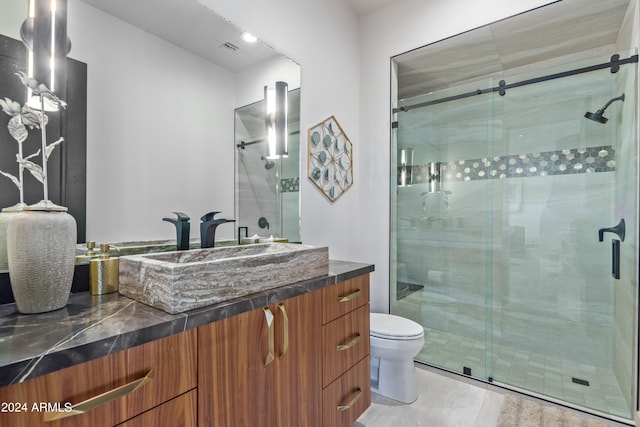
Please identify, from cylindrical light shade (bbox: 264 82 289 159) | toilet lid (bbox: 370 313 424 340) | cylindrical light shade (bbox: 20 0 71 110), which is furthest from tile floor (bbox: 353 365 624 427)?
cylindrical light shade (bbox: 20 0 71 110)

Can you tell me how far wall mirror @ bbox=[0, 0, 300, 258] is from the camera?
3.82ft

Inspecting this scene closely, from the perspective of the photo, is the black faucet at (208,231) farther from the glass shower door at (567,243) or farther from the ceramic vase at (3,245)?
the glass shower door at (567,243)

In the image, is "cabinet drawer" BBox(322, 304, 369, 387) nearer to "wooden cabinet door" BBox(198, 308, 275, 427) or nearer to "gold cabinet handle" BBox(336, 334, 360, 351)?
"gold cabinet handle" BBox(336, 334, 360, 351)

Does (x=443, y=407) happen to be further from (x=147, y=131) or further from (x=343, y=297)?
(x=147, y=131)

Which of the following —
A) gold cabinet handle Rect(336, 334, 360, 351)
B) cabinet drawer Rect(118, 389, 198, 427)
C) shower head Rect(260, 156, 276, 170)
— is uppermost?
shower head Rect(260, 156, 276, 170)

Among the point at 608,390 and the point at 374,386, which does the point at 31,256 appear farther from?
the point at 608,390

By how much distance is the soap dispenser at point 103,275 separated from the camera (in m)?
1.05

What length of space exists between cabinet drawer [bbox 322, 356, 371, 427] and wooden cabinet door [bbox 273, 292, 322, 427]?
6cm

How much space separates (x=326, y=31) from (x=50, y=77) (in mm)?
1760

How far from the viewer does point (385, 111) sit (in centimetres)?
253

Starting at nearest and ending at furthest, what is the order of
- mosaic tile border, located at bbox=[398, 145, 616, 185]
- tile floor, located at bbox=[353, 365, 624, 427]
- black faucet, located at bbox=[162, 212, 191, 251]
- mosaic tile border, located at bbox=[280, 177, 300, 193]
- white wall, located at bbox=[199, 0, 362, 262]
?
1. black faucet, located at bbox=[162, 212, 191, 251]
2. tile floor, located at bbox=[353, 365, 624, 427]
3. white wall, located at bbox=[199, 0, 362, 262]
4. mosaic tile border, located at bbox=[280, 177, 300, 193]
5. mosaic tile border, located at bbox=[398, 145, 616, 185]

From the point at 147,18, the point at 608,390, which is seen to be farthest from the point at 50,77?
the point at 608,390

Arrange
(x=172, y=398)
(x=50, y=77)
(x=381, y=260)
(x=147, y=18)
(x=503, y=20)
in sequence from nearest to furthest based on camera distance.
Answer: (x=172, y=398) < (x=50, y=77) < (x=147, y=18) < (x=503, y=20) < (x=381, y=260)

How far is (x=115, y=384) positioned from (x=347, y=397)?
109 centimetres
